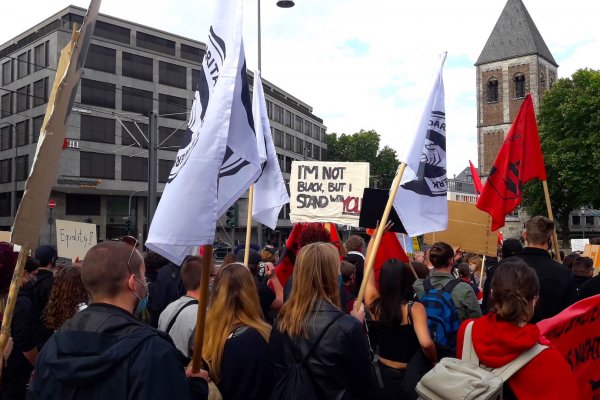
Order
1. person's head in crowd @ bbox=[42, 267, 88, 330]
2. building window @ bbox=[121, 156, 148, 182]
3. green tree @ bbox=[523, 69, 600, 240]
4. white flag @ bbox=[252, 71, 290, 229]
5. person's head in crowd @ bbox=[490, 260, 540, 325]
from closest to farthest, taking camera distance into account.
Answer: person's head in crowd @ bbox=[490, 260, 540, 325] < person's head in crowd @ bbox=[42, 267, 88, 330] < white flag @ bbox=[252, 71, 290, 229] < building window @ bbox=[121, 156, 148, 182] < green tree @ bbox=[523, 69, 600, 240]

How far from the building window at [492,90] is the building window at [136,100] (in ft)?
172

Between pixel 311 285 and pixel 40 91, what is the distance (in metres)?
46.1

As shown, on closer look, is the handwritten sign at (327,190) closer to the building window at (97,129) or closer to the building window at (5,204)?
the building window at (97,129)

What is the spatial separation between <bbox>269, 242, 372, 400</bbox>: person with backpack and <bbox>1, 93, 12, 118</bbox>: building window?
4962 centimetres

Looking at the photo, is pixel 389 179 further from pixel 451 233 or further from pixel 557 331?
pixel 557 331

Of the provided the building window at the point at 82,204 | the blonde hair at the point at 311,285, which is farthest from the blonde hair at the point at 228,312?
the building window at the point at 82,204

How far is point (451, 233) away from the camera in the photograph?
10398 millimetres

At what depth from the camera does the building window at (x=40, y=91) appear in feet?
144

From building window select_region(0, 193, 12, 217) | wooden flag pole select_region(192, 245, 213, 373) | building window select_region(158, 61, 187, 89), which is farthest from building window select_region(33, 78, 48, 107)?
wooden flag pole select_region(192, 245, 213, 373)

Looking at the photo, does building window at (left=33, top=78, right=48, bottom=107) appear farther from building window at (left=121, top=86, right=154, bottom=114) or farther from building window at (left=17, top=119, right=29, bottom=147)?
building window at (left=121, top=86, right=154, bottom=114)

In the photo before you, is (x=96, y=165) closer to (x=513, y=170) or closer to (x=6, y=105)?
(x=6, y=105)

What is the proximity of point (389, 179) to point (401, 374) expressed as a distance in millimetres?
80338

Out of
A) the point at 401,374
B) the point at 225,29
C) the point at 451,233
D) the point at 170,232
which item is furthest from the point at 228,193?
the point at 451,233

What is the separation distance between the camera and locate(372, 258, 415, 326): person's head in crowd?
423 centimetres
